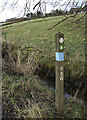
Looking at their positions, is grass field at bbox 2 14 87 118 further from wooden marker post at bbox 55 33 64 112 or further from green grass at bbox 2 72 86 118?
wooden marker post at bbox 55 33 64 112

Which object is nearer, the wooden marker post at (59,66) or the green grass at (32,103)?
the wooden marker post at (59,66)

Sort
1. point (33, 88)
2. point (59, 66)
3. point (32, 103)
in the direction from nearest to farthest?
1. point (59, 66)
2. point (32, 103)
3. point (33, 88)

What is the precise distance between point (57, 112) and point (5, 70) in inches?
107

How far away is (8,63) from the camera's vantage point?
14.3 ft

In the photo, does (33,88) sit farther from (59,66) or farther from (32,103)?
(59,66)

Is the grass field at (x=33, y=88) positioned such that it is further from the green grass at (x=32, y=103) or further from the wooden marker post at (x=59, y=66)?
the wooden marker post at (x=59, y=66)

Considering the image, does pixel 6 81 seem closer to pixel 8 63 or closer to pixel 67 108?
pixel 8 63

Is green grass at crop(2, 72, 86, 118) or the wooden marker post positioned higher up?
the wooden marker post

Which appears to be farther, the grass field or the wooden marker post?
the grass field

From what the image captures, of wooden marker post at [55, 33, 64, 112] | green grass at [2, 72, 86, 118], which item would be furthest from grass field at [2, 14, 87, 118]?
wooden marker post at [55, 33, 64, 112]

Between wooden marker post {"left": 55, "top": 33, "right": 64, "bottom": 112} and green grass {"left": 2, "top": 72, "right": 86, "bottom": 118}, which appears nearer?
wooden marker post {"left": 55, "top": 33, "right": 64, "bottom": 112}

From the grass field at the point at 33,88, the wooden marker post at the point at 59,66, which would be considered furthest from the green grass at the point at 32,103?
the wooden marker post at the point at 59,66

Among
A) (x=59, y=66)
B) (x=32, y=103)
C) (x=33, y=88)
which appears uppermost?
(x=59, y=66)

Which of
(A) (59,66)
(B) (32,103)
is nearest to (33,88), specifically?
(B) (32,103)
